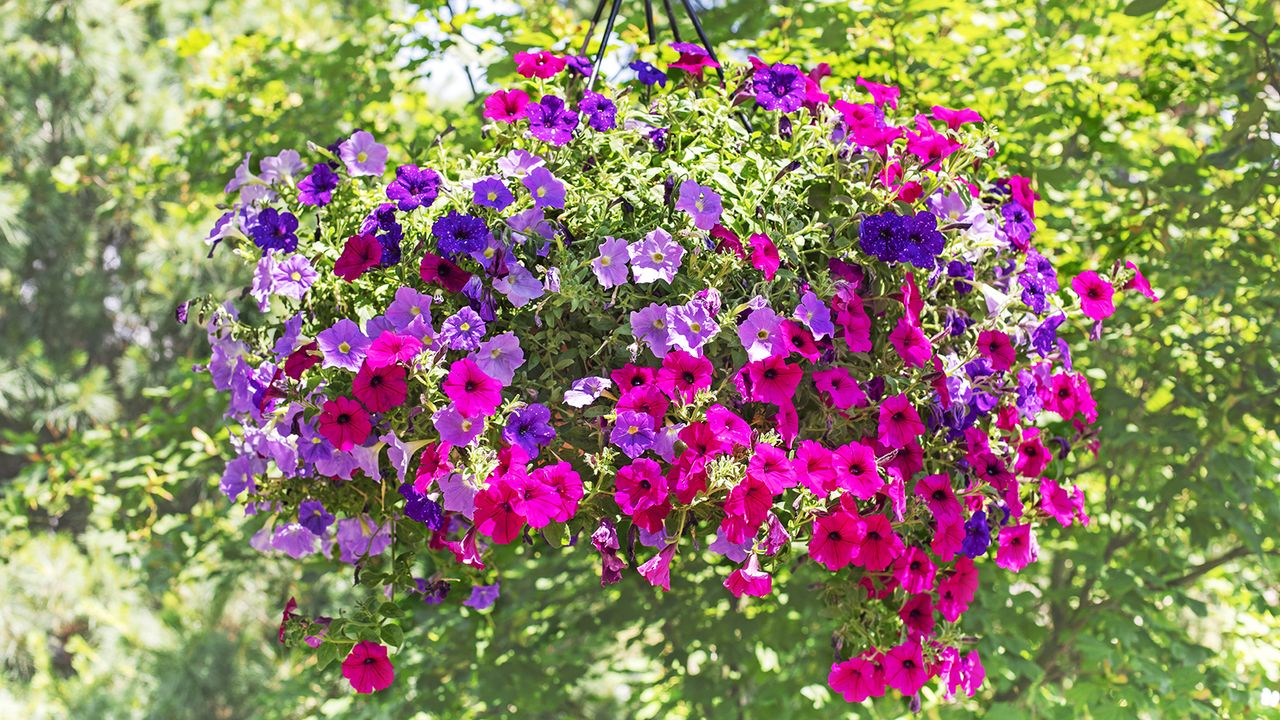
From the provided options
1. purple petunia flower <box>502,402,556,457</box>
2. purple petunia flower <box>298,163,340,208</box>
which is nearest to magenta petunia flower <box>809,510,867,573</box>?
purple petunia flower <box>502,402,556,457</box>

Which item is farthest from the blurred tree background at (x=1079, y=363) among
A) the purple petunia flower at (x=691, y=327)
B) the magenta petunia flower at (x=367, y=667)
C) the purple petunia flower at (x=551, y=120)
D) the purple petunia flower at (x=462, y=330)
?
the magenta petunia flower at (x=367, y=667)

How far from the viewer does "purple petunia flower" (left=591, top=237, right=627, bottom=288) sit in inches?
44.7

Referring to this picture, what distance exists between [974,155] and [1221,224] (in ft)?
3.35

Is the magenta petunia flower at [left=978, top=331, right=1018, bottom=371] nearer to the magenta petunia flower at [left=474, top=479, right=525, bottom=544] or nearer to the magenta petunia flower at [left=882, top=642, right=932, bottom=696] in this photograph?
the magenta petunia flower at [left=882, top=642, right=932, bottom=696]

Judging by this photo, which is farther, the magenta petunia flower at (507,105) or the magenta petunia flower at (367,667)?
the magenta petunia flower at (507,105)

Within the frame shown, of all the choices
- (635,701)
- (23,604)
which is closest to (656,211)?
(635,701)

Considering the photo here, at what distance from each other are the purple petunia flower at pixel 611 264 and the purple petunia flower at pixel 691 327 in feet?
0.24

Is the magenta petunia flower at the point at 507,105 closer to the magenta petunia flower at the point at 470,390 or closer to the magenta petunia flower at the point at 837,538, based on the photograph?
the magenta petunia flower at the point at 470,390

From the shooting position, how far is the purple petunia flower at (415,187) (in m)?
1.23

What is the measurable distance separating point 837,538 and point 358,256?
25.0 inches

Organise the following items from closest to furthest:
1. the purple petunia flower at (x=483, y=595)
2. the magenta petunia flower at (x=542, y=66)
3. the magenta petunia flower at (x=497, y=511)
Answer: the magenta petunia flower at (x=497, y=511)
the magenta petunia flower at (x=542, y=66)
the purple petunia flower at (x=483, y=595)

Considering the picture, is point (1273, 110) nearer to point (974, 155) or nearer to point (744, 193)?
point (974, 155)

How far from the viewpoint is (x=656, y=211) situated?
1.23 m

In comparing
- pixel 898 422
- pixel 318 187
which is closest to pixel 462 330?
pixel 318 187
